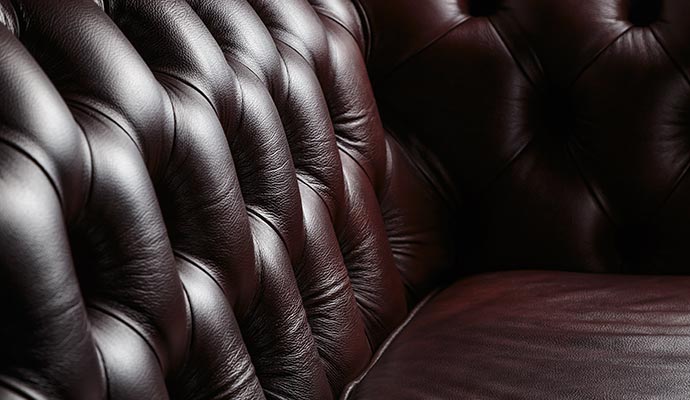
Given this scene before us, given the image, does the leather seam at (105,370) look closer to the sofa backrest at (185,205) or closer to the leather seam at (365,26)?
the sofa backrest at (185,205)

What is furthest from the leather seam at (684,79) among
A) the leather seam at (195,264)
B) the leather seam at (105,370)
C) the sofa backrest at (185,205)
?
the leather seam at (105,370)

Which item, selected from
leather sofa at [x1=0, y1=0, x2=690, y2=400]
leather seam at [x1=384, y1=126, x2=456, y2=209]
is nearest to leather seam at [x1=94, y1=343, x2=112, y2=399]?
leather sofa at [x1=0, y1=0, x2=690, y2=400]

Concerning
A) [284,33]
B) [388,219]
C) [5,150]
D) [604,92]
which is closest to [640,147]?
[604,92]

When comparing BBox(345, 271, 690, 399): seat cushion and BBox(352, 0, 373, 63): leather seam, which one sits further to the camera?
BBox(352, 0, 373, 63): leather seam

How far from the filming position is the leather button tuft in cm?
118

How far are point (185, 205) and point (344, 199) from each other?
27cm

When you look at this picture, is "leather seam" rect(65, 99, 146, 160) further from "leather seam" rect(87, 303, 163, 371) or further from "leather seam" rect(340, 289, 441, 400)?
"leather seam" rect(340, 289, 441, 400)

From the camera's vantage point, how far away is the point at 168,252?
62cm

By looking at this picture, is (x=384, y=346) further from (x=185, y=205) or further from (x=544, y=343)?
(x=185, y=205)

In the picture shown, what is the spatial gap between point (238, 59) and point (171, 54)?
0.32 ft

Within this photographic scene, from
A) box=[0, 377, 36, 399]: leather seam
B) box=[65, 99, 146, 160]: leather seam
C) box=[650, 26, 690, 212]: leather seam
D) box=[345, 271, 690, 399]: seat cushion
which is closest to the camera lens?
box=[0, 377, 36, 399]: leather seam

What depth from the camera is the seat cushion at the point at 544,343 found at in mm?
807

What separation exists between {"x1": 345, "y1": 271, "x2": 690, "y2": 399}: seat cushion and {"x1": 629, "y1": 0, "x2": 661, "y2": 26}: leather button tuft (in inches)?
11.7

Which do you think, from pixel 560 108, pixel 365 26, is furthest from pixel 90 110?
pixel 560 108
